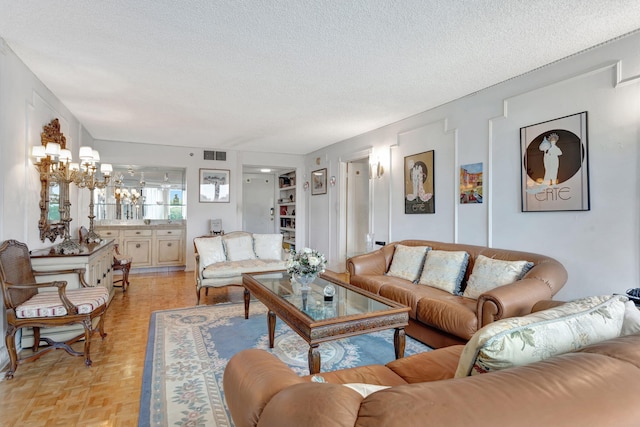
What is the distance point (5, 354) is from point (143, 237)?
4247 mm

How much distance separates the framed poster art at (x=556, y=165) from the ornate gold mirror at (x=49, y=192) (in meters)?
4.46

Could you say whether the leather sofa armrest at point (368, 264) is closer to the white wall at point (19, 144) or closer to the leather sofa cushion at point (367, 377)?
the leather sofa cushion at point (367, 377)

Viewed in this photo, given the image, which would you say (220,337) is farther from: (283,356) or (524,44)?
(524,44)

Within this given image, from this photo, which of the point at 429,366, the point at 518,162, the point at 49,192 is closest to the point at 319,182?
the point at 518,162

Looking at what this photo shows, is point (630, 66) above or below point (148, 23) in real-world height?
below

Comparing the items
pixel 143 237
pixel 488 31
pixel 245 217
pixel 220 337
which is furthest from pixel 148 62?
pixel 245 217

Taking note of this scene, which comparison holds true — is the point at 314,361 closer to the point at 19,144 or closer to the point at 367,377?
the point at 367,377

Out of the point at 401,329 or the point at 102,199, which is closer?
the point at 401,329

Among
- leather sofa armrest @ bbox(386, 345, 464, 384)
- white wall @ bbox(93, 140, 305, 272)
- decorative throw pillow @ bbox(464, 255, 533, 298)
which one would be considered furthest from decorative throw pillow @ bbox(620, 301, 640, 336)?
white wall @ bbox(93, 140, 305, 272)

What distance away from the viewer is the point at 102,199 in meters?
6.88

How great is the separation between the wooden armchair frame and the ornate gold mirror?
0.73 m

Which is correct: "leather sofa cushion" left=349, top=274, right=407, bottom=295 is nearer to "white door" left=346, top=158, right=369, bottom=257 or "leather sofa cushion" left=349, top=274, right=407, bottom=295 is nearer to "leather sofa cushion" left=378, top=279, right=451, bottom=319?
"leather sofa cushion" left=378, top=279, right=451, bottom=319

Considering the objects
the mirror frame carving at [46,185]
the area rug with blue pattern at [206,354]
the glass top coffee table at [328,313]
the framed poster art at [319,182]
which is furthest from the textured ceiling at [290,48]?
the framed poster art at [319,182]

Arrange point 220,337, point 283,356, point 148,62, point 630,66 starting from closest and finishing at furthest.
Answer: point 630,66 → point 283,356 → point 148,62 → point 220,337
